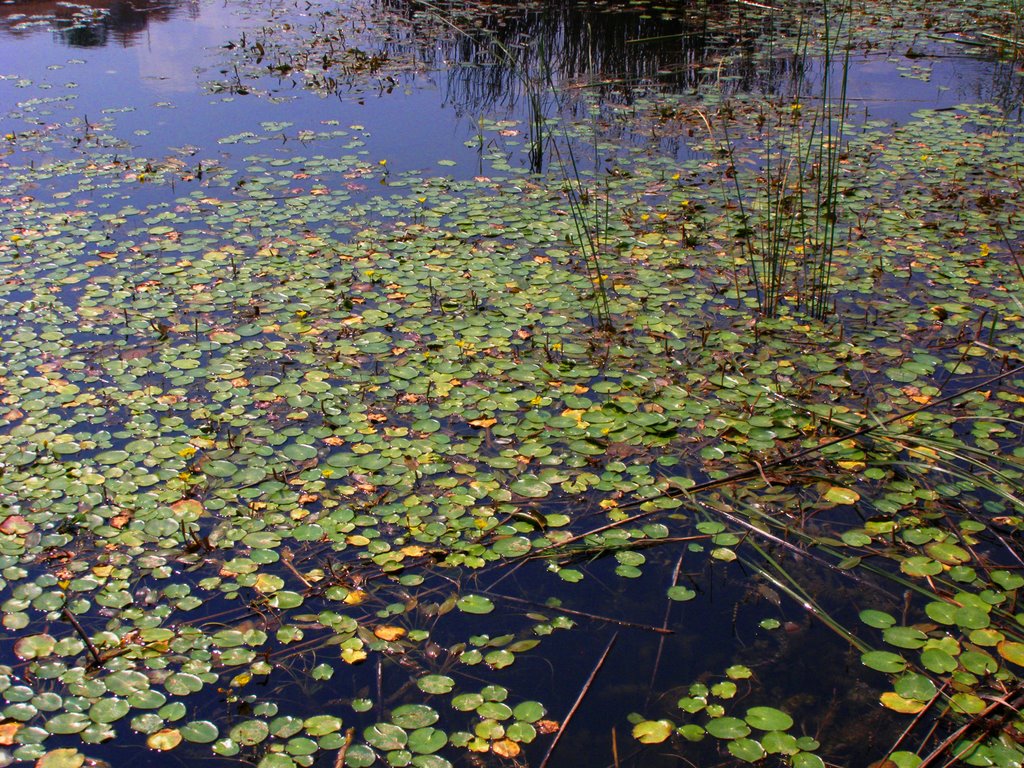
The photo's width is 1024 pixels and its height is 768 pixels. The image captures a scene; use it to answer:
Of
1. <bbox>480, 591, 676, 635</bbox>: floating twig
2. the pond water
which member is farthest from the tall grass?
<bbox>480, 591, 676, 635</bbox>: floating twig

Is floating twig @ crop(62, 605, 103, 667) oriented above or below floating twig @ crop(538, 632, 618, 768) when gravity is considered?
above

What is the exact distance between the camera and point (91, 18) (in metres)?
7.04

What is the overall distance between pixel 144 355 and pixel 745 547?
1.88 metres

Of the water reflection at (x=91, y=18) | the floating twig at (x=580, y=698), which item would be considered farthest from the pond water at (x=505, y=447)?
the water reflection at (x=91, y=18)

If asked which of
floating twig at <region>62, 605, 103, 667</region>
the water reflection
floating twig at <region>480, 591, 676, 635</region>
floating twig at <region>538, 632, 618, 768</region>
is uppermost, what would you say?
the water reflection

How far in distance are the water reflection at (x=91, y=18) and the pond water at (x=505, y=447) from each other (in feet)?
6.67

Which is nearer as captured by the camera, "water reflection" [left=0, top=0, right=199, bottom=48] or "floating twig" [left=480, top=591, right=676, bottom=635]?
"floating twig" [left=480, top=591, right=676, bottom=635]

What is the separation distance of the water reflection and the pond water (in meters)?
2.03

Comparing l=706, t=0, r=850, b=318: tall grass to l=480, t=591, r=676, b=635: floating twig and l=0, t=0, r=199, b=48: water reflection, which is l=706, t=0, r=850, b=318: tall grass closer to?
l=480, t=591, r=676, b=635: floating twig

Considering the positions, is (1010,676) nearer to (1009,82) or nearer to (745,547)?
(745,547)

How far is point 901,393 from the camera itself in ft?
8.81

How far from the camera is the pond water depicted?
179cm

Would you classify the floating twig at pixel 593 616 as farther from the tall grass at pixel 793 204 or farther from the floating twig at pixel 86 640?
the tall grass at pixel 793 204

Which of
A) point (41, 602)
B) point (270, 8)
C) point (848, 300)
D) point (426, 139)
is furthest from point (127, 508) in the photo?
point (270, 8)
